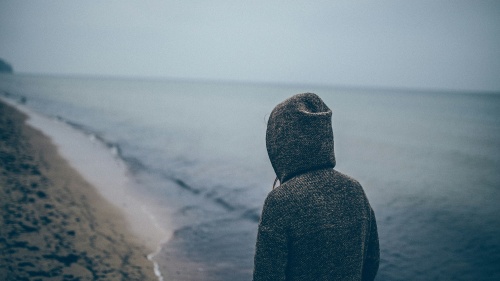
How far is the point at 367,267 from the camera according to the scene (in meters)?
2.20

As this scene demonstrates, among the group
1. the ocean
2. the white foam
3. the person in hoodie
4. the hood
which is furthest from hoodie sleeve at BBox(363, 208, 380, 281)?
the white foam

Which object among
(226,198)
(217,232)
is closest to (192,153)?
(226,198)

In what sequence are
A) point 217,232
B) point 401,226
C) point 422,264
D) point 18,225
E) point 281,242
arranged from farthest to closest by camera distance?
point 401,226 → point 217,232 → point 422,264 → point 18,225 → point 281,242

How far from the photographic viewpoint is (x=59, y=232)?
6.00 meters

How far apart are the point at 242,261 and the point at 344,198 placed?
5.38 meters

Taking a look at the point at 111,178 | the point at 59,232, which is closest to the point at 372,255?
the point at 59,232

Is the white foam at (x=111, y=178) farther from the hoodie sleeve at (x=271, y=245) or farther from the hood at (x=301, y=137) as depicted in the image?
the hood at (x=301, y=137)

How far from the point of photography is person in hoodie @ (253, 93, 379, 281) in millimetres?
1671

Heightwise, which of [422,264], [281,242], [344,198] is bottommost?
[422,264]

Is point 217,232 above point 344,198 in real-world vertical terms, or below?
below

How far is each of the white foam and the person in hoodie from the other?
14.7ft

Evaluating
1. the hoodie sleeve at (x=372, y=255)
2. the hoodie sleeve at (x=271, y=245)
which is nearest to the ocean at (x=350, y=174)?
the hoodie sleeve at (x=271, y=245)

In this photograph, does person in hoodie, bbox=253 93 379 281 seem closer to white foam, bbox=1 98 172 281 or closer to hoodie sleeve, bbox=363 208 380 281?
hoodie sleeve, bbox=363 208 380 281

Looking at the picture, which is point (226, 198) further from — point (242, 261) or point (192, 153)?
point (192, 153)
